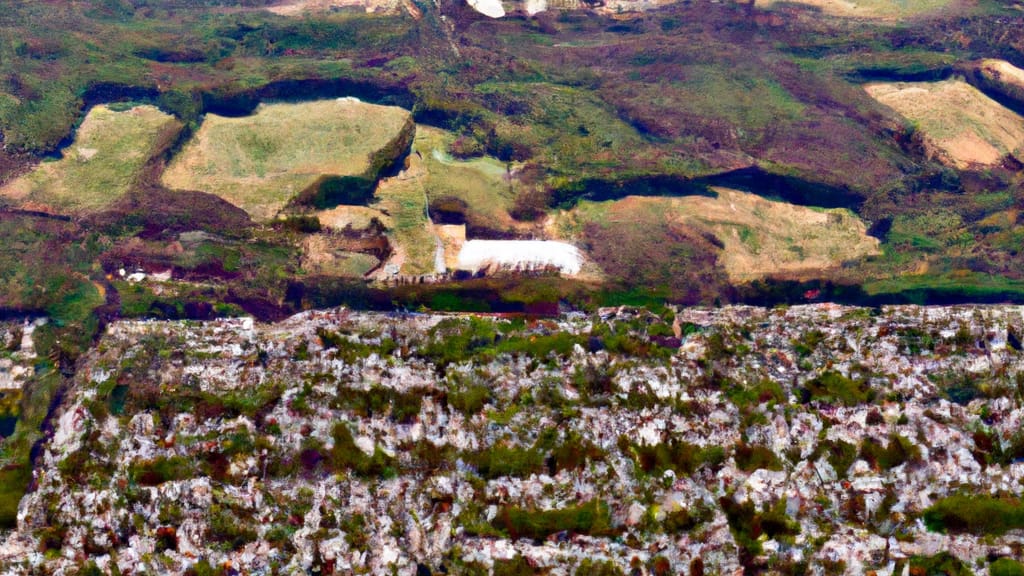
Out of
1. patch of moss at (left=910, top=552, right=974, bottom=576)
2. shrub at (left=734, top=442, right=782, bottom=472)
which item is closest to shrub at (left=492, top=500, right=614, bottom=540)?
shrub at (left=734, top=442, right=782, bottom=472)

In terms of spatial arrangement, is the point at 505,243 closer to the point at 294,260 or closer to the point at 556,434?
the point at 294,260

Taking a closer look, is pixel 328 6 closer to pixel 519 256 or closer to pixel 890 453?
pixel 519 256

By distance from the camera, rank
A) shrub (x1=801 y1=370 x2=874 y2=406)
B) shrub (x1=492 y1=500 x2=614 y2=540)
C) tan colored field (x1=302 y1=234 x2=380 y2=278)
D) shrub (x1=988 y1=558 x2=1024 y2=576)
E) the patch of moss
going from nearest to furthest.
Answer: shrub (x1=988 y1=558 x2=1024 y2=576) → the patch of moss → shrub (x1=492 y1=500 x2=614 y2=540) → shrub (x1=801 y1=370 x2=874 y2=406) → tan colored field (x1=302 y1=234 x2=380 y2=278)

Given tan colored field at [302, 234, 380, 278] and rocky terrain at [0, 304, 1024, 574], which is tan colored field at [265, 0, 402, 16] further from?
rocky terrain at [0, 304, 1024, 574]

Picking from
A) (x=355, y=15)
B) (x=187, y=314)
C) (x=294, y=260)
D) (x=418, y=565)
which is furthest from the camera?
(x=355, y=15)

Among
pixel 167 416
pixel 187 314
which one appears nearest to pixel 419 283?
pixel 187 314

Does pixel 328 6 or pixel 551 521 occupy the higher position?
pixel 328 6

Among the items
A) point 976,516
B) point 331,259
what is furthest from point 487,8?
point 976,516
